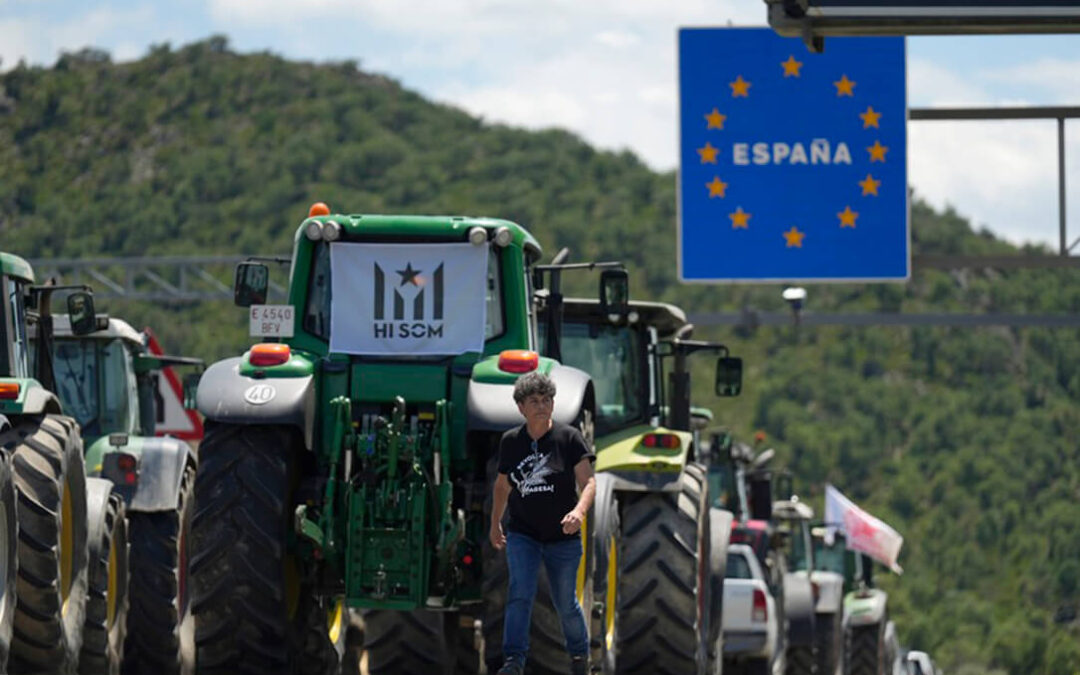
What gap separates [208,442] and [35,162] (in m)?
83.0

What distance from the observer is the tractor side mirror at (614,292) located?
52.1 ft

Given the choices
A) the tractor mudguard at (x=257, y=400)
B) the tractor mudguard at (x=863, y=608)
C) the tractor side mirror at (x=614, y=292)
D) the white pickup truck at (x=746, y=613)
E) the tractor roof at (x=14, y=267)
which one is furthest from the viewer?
the tractor mudguard at (x=863, y=608)

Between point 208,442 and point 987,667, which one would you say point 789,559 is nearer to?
point 208,442

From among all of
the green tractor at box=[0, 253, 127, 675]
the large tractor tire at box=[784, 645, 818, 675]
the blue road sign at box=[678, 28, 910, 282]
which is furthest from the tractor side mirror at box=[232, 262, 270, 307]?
the large tractor tire at box=[784, 645, 818, 675]

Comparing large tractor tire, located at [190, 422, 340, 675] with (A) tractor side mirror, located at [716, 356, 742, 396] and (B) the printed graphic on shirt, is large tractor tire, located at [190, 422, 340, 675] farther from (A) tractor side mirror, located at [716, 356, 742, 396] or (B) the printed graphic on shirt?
(A) tractor side mirror, located at [716, 356, 742, 396]

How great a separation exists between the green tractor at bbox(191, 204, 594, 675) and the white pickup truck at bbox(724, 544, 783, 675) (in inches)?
303

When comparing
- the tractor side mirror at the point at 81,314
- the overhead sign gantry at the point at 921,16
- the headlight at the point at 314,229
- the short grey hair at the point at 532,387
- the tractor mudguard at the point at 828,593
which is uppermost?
the overhead sign gantry at the point at 921,16

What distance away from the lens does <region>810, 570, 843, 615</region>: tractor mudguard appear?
2605 cm

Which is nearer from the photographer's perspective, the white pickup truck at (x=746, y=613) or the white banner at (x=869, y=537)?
the white pickup truck at (x=746, y=613)

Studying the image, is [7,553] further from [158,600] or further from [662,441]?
[662,441]

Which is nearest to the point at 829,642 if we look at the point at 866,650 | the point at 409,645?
the point at 866,650

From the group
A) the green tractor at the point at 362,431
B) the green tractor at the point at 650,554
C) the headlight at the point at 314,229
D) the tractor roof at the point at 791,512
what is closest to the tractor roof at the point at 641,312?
the green tractor at the point at 650,554

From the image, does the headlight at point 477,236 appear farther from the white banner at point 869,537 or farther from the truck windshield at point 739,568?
the white banner at point 869,537

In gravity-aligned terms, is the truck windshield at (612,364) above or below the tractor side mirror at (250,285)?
below
